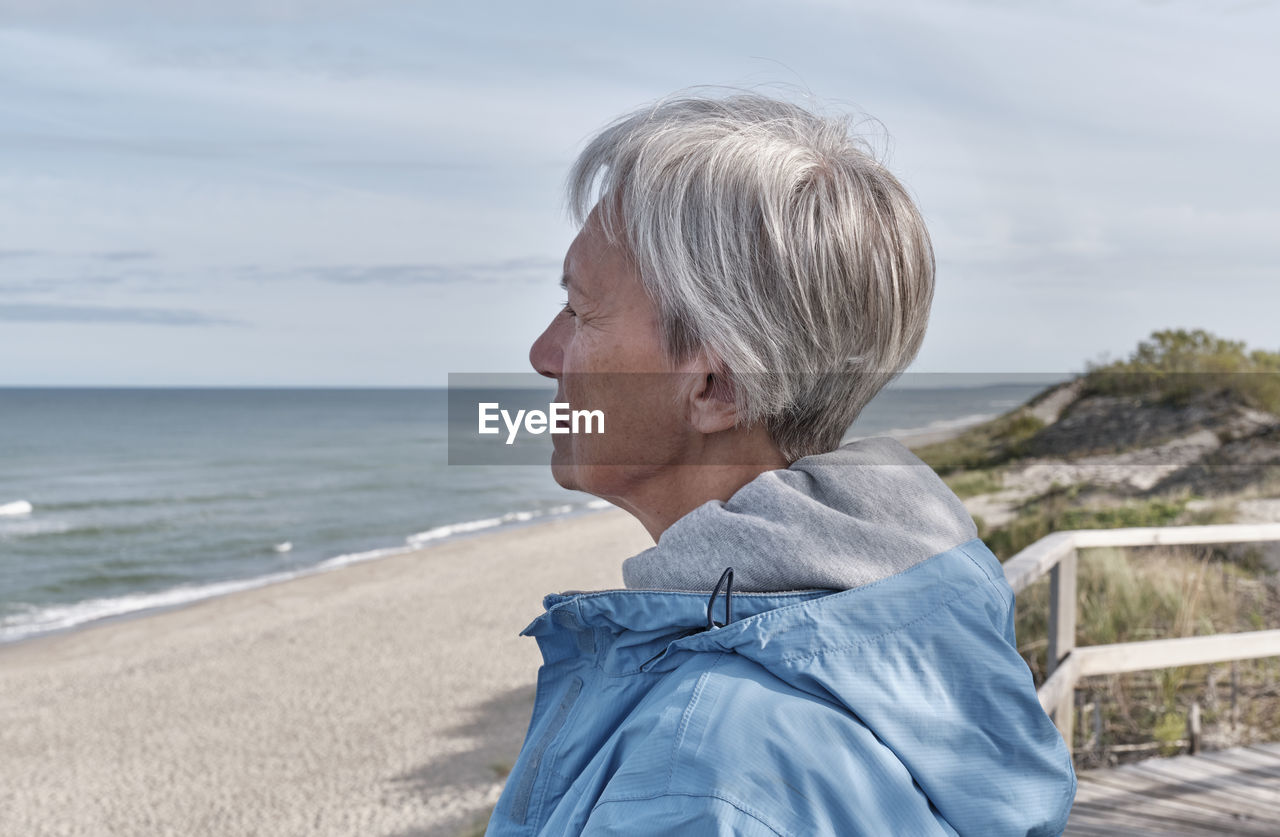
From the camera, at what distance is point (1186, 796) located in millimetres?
3260

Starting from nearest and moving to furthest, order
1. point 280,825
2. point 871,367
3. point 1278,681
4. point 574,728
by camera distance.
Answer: point 574,728, point 871,367, point 1278,681, point 280,825

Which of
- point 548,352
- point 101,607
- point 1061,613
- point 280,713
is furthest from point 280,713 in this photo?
point 548,352

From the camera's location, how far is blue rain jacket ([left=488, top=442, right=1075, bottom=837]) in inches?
27.9

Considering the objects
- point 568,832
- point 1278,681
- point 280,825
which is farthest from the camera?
point 280,825

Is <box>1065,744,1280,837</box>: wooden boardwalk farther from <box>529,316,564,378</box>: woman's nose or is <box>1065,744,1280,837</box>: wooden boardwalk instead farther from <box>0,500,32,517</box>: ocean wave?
<box>0,500,32,517</box>: ocean wave

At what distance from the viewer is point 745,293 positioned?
95 centimetres

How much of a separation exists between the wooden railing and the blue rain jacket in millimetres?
2303

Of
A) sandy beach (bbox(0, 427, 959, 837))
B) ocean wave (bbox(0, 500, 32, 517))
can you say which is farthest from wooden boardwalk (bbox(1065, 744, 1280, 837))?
ocean wave (bbox(0, 500, 32, 517))

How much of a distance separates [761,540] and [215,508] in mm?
32356

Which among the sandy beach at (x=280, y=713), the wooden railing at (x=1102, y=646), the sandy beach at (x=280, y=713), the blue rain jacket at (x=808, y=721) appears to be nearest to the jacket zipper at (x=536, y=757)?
the blue rain jacket at (x=808, y=721)

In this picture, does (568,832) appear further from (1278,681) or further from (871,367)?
(1278,681)

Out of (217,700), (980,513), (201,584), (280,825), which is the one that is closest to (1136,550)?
(980,513)

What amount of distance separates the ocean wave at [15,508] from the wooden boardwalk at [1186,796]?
33.6 meters

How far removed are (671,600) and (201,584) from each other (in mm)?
20510
